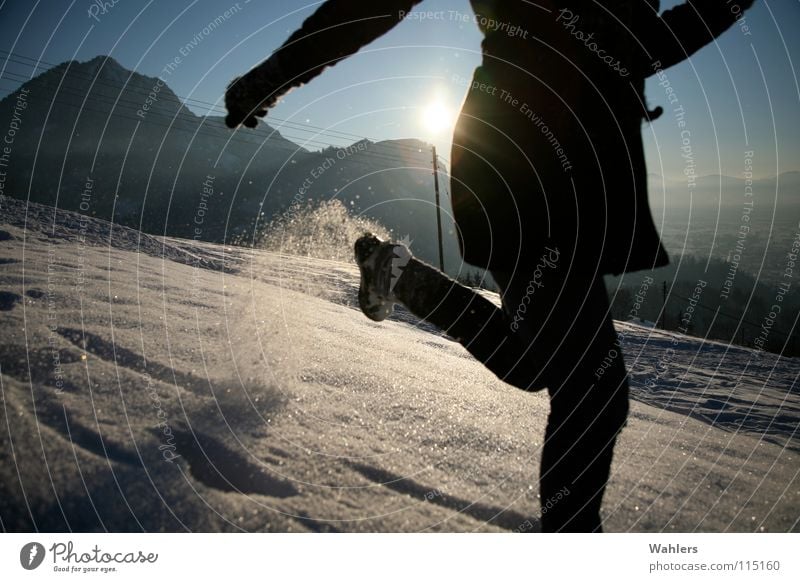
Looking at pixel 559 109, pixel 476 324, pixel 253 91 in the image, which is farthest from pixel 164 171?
pixel 559 109

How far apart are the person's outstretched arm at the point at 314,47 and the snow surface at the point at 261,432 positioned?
3.31ft

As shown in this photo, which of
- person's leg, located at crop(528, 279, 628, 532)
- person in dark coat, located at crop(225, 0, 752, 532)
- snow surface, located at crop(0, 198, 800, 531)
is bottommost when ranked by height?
snow surface, located at crop(0, 198, 800, 531)

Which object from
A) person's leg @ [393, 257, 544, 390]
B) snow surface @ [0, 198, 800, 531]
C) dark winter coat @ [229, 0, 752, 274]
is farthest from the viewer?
person's leg @ [393, 257, 544, 390]

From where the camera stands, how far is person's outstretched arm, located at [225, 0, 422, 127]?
1414 mm

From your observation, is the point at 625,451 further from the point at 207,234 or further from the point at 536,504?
the point at 207,234

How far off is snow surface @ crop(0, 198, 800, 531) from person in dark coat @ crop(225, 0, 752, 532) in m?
0.41

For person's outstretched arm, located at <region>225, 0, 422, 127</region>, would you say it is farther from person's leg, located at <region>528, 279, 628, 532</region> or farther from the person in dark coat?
person's leg, located at <region>528, 279, 628, 532</region>

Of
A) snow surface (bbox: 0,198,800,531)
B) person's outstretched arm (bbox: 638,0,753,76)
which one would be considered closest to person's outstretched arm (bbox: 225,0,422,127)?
person's outstretched arm (bbox: 638,0,753,76)

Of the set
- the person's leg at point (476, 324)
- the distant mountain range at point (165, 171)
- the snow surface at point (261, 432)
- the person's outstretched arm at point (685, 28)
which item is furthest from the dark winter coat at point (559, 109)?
the distant mountain range at point (165, 171)

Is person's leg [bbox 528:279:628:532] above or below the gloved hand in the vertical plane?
below

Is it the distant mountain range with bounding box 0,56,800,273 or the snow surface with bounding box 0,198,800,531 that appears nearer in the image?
the snow surface with bounding box 0,198,800,531

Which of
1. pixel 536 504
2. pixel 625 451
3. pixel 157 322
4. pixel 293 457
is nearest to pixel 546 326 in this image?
pixel 536 504

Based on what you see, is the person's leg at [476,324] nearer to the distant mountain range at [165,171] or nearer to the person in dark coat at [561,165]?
the person in dark coat at [561,165]

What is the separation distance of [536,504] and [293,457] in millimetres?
810
